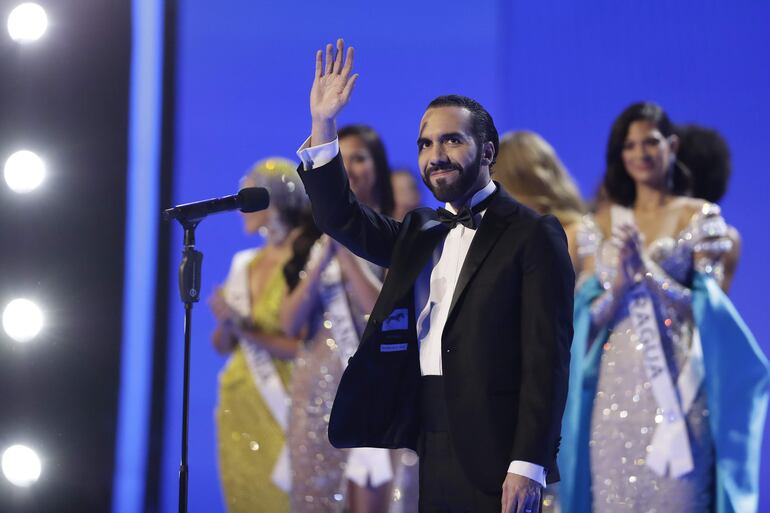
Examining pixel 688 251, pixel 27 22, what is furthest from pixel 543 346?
pixel 27 22

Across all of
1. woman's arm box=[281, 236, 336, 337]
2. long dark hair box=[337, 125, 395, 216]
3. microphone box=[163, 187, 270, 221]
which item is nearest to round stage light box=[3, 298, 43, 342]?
woman's arm box=[281, 236, 336, 337]

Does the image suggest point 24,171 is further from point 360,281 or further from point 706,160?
point 706,160

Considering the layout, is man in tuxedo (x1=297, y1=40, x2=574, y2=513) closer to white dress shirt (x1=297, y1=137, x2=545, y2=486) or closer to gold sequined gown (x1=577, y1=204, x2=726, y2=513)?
white dress shirt (x1=297, y1=137, x2=545, y2=486)

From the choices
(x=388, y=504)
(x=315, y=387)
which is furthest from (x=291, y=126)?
(x=388, y=504)

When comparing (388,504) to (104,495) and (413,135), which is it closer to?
(104,495)

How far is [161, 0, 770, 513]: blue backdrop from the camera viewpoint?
4379 millimetres

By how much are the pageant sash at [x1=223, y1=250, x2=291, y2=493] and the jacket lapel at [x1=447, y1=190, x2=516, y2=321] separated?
232 cm

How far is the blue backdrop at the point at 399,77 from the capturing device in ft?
14.4

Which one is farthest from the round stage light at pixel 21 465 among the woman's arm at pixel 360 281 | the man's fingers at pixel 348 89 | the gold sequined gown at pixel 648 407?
the man's fingers at pixel 348 89

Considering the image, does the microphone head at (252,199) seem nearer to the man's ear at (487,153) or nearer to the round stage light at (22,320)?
the man's ear at (487,153)

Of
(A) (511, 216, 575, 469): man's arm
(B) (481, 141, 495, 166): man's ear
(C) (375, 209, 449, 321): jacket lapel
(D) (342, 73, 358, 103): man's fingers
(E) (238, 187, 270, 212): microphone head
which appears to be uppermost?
(D) (342, 73, 358, 103): man's fingers

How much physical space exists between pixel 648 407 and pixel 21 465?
251 centimetres

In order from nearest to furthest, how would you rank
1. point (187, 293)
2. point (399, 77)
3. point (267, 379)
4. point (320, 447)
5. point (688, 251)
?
point (187, 293)
point (688, 251)
point (320, 447)
point (267, 379)
point (399, 77)

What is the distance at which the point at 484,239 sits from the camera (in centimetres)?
228
